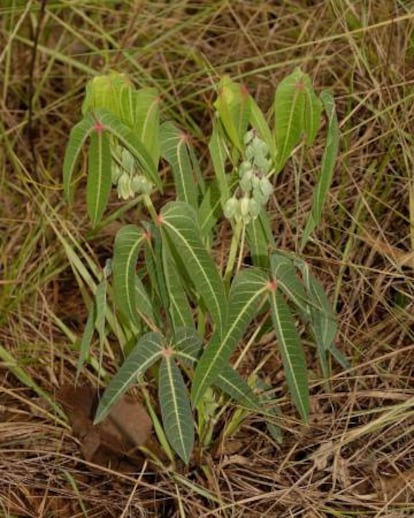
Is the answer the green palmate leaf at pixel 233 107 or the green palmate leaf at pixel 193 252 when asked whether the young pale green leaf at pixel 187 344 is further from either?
the green palmate leaf at pixel 233 107

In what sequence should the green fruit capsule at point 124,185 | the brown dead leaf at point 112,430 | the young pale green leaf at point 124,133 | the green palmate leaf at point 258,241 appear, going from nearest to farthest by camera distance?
the young pale green leaf at point 124,133
the green fruit capsule at point 124,185
the green palmate leaf at point 258,241
the brown dead leaf at point 112,430

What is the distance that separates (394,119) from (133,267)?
65cm

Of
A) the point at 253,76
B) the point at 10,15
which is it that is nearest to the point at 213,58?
the point at 253,76

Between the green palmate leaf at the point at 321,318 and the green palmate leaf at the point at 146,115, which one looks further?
the green palmate leaf at the point at 321,318

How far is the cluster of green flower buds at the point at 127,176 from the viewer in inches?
47.6

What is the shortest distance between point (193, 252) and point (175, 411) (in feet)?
0.69

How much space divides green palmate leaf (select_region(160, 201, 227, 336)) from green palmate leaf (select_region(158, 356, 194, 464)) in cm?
11

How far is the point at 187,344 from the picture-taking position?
4.25 ft

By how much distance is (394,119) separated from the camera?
1.68m

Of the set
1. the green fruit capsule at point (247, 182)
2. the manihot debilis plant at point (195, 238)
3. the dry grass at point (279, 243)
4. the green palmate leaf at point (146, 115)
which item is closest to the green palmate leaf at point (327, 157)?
the manihot debilis plant at point (195, 238)

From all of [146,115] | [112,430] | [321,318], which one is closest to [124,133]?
[146,115]

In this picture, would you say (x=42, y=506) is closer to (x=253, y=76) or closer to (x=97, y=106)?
(x=97, y=106)

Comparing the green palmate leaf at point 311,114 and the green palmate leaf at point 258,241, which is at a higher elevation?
the green palmate leaf at point 311,114

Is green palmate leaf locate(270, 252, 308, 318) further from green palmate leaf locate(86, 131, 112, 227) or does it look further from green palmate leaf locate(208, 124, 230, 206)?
green palmate leaf locate(86, 131, 112, 227)
